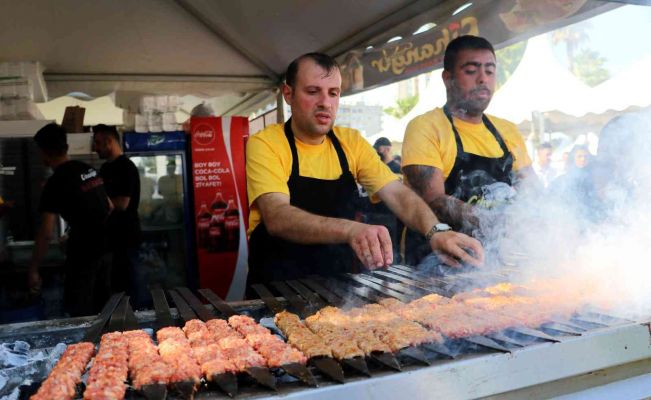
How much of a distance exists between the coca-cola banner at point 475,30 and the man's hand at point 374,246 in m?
2.07

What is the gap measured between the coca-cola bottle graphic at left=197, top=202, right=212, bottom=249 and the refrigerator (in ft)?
0.50

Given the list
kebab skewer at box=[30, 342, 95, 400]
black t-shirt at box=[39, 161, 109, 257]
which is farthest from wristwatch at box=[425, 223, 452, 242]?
black t-shirt at box=[39, 161, 109, 257]

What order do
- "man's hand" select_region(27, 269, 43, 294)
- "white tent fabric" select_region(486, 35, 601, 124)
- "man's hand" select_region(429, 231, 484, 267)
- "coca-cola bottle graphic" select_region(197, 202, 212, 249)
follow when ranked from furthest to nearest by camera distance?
"coca-cola bottle graphic" select_region(197, 202, 212, 249), "white tent fabric" select_region(486, 35, 601, 124), "man's hand" select_region(27, 269, 43, 294), "man's hand" select_region(429, 231, 484, 267)

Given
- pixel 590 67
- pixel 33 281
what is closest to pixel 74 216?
pixel 33 281

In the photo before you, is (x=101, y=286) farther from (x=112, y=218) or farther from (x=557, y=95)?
(x=557, y=95)

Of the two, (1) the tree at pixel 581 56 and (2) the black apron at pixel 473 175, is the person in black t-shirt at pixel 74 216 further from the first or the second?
(1) the tree at pixel 581 56

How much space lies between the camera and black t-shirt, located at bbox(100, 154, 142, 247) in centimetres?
521

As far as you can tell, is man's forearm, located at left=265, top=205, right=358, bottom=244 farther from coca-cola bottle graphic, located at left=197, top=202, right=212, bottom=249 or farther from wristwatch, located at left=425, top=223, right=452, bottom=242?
coca-cola bottle graphic, located at left=197, top=202, right=212, bottom=249

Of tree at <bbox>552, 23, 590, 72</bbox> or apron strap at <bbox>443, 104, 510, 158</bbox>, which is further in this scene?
tree at <bbox>552, 23, 590, 72</bbox>

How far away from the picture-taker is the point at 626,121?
3.43 m

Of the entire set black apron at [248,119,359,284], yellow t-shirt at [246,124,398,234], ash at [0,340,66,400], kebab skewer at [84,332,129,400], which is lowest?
ash at [0,340,66,400]

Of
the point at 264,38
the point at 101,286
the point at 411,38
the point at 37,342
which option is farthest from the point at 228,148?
the point at 37,342

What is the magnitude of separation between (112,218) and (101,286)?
28.0 inches

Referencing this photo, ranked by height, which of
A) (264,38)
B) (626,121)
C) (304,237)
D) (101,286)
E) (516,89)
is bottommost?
(101,286)
